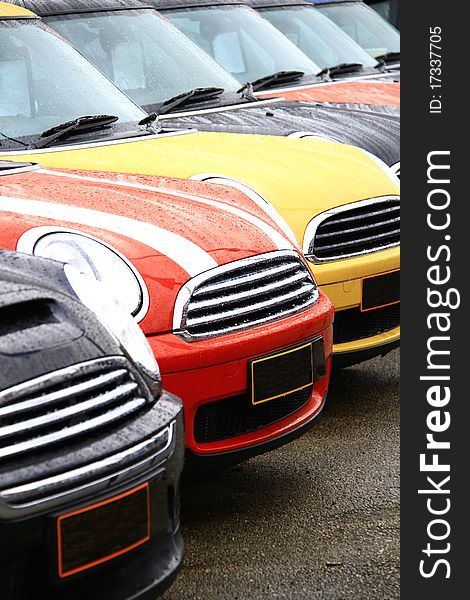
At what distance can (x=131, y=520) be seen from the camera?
276 centimetres

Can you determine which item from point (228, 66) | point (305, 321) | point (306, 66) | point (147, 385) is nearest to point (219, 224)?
point (305, 321)

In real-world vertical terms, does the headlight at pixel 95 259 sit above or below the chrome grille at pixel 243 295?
above

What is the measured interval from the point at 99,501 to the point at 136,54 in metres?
4.55

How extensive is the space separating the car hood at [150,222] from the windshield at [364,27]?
748cm

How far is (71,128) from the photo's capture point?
17.4 feet

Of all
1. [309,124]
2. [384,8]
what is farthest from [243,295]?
[384,8]

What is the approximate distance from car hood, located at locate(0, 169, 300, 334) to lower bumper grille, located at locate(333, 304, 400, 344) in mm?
875

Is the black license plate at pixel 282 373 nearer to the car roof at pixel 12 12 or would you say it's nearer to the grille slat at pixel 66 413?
the grille slat at pixel 66 413

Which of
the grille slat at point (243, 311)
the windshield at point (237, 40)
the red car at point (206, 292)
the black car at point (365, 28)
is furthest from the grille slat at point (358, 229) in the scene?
the black car at point (365, 28)

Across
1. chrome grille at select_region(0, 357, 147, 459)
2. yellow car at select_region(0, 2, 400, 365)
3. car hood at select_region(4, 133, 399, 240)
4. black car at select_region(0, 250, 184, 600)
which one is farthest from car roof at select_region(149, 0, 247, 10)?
chrome grille at select_region(0, 357, 147, 459)

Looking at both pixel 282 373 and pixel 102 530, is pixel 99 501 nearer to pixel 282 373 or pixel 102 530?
pixel 102 530

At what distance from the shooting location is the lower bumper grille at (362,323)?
5.21 m

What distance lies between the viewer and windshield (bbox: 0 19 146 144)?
5270 mm

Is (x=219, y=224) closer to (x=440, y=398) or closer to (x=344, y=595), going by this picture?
(x=440, y=398)
